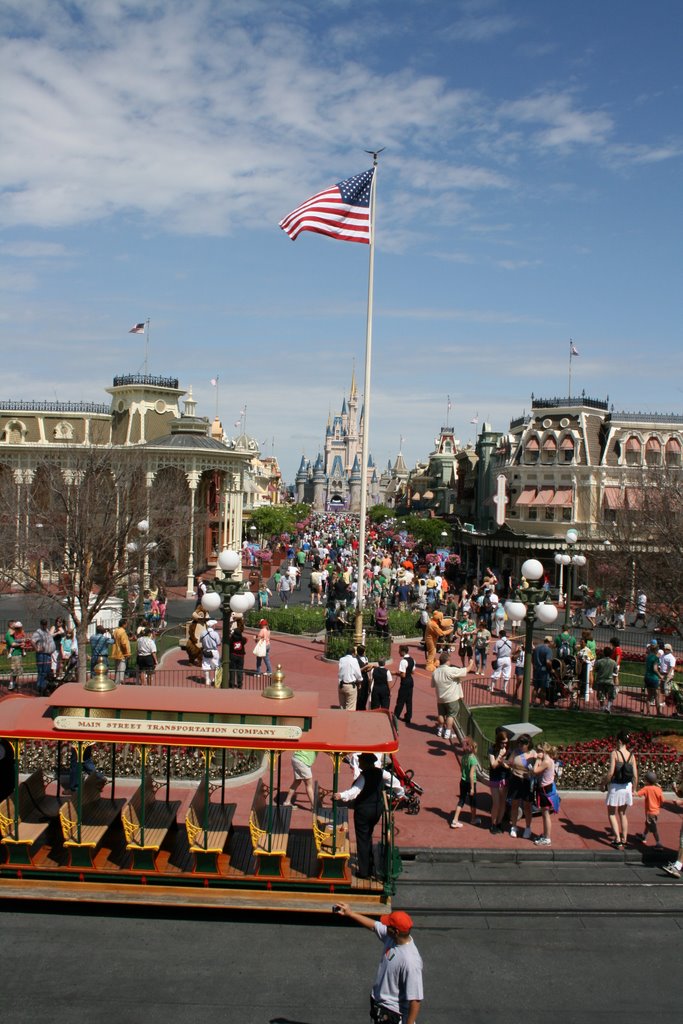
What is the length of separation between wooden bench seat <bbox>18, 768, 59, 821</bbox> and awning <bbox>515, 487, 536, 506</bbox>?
135 ft

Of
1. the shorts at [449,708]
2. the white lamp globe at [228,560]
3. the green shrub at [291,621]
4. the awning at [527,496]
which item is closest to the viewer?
the white lamp globe at [228,560]

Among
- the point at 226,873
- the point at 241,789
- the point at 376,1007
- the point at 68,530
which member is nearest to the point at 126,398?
the point at 68,530

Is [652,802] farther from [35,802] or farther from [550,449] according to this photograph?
[550,449]

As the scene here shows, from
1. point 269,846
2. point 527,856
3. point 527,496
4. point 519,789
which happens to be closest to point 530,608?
point 519,789

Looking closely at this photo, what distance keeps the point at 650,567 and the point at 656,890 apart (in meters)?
17.1

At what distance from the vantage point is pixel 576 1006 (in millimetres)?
8258

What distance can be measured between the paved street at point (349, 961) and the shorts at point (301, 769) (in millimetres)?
2166

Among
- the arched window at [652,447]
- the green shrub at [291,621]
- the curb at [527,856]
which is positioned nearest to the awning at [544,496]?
the arched window at [652,447]

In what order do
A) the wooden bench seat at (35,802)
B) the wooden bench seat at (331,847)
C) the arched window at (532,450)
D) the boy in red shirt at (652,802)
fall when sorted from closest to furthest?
the wooden bench seat at (331,847) < the wooden bench seat at (35,802) < the boy in red shirt at (652,802) < the arched window at (532,450)

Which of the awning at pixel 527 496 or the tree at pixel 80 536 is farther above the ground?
the awning at pixel 527 496

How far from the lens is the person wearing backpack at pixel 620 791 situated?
12062 mm

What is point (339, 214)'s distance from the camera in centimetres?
2205

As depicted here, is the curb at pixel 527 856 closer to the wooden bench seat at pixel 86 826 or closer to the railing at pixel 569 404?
the wooden bench seat at pixel 86 826

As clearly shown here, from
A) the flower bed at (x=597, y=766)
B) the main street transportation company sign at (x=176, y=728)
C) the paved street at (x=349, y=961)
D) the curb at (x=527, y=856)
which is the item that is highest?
the main street transportation company sign at (x=176, y=728)
